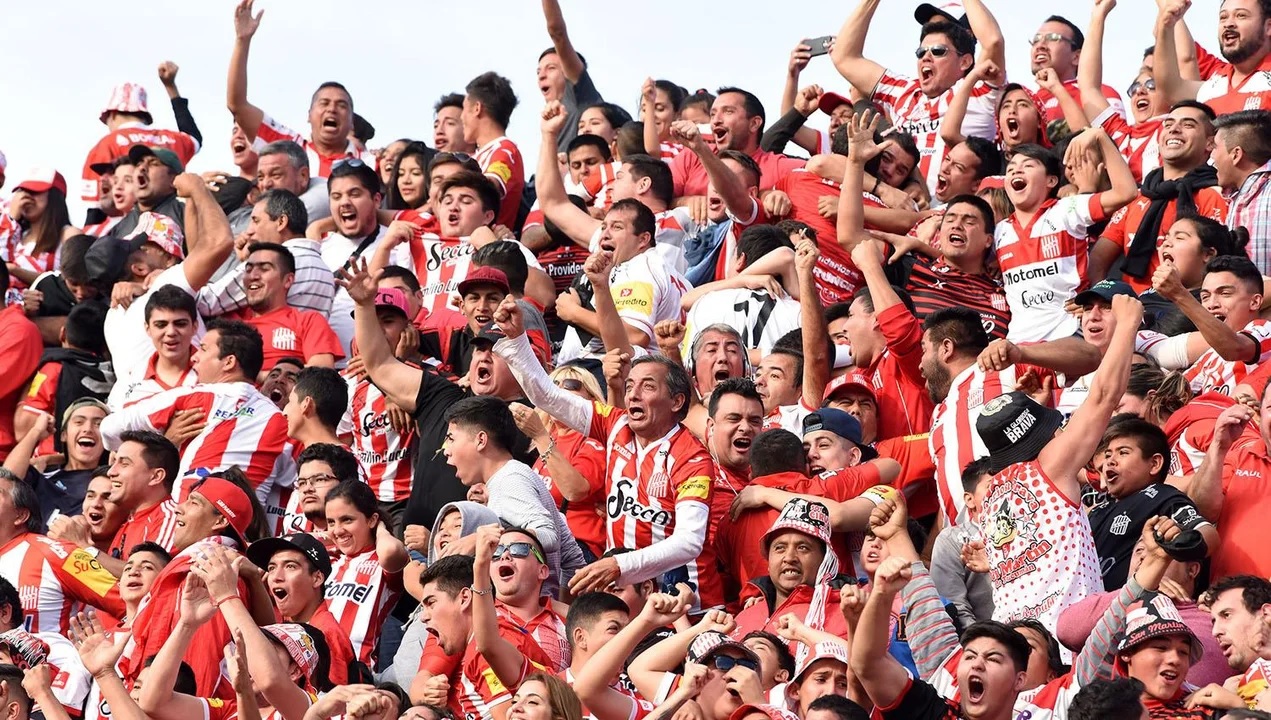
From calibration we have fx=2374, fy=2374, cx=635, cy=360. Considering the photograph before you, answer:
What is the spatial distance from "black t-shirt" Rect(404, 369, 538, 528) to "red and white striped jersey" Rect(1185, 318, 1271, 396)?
132 inches

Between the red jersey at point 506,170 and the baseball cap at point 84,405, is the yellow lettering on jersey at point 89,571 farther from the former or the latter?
the red jersey at point 506,170

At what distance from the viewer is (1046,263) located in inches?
508

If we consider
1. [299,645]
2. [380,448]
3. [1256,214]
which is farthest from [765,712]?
[1256,214]

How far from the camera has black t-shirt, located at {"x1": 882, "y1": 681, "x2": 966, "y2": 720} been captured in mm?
8789

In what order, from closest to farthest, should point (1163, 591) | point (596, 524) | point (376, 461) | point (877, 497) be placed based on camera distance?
point (1163, 591) < point (877, 497) < point (596, 524) < point (376, 461)

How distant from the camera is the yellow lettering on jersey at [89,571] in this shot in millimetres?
11555

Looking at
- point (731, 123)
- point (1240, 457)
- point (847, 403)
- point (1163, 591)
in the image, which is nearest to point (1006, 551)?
point (1163, 591)

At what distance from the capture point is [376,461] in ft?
42.1

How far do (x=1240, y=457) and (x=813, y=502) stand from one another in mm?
1880

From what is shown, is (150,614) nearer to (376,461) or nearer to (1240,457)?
(376,461)

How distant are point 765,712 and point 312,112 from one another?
34.2 ft

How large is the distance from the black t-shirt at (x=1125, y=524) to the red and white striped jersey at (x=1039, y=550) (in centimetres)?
33

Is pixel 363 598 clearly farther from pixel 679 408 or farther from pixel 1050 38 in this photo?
pixel 1050 38

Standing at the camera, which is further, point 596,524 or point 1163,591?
point 596,524
